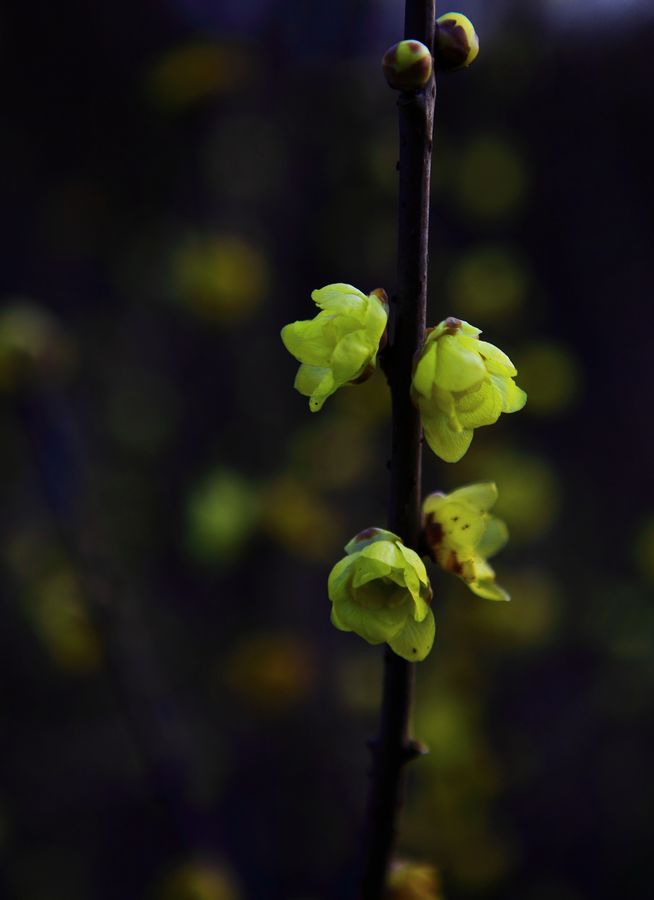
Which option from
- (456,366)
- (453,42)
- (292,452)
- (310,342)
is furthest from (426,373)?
(292,452)

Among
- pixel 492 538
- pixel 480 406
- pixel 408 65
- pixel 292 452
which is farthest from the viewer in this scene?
pixel 292 452

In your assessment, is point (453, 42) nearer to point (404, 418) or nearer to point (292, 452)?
point (404, 418)

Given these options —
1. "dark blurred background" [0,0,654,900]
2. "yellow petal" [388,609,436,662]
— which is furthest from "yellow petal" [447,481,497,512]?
"dark blurred background" [0,0,654,900]

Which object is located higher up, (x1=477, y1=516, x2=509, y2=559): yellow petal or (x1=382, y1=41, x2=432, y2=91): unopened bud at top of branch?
(x1=382, y1=41, x2=432, y2=91): unopened bud at top of branch

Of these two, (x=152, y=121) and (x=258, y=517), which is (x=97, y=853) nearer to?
(x=258, y=517)

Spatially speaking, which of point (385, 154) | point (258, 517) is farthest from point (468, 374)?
point (385, 154)

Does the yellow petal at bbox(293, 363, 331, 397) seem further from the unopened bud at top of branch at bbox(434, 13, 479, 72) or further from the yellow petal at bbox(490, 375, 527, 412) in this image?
the unopened bud at top of branch at bbox(434, 13, 479, 72)
